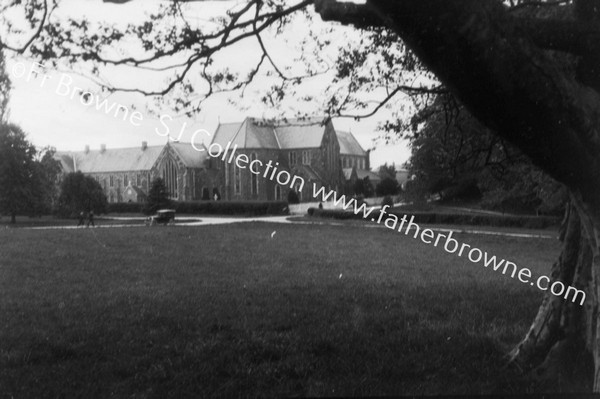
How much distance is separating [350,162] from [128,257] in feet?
12.4

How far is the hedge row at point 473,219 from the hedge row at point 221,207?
1.37m

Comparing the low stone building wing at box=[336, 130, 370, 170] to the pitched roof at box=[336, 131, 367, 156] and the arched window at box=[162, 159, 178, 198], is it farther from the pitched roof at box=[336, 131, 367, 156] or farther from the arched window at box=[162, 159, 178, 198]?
the arched window at box=[162, 159, 178, 198]

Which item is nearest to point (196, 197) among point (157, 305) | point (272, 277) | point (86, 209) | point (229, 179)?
point (229, 179)

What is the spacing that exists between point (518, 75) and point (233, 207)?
136 inches

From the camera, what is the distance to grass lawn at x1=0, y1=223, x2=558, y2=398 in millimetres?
4023

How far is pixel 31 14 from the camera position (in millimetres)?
4684

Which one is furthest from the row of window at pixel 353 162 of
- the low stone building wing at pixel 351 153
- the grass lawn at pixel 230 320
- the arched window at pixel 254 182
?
the grass lawn at pixel 230 320

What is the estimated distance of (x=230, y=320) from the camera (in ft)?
18.8

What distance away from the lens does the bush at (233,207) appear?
→ 5.41 metres

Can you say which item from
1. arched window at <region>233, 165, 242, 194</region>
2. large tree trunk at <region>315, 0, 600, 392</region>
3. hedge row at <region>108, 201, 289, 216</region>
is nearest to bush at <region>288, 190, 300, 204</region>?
hedge row at <region>108, 201, 289, 216</region>

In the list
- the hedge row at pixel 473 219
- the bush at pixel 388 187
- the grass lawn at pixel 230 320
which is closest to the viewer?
the grass lawn at pixel 230 320

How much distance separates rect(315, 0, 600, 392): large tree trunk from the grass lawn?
158 centimetres

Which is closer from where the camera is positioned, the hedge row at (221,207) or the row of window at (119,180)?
the row of window at (119,180)

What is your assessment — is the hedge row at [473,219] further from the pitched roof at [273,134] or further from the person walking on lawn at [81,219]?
the person walking on lawn at [81,219]
